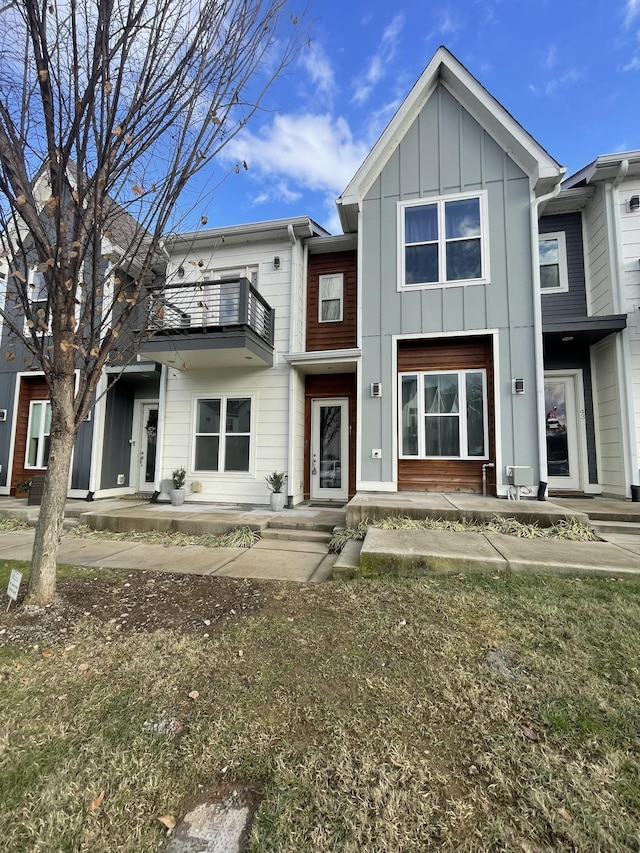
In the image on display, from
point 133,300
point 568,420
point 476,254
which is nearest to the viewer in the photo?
point 133,300

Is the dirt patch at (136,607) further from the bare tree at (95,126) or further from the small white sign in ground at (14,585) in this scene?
the bare tree at (95,126)

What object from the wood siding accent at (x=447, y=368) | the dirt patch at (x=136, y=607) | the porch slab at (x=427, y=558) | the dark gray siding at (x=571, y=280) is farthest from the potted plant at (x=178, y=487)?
the dark gray siding at (x=571, y=280)

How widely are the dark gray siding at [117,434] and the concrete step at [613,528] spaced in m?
9.63

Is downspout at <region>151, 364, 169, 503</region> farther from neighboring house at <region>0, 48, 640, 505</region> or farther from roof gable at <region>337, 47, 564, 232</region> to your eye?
roof gable at <region>337, 47, 564, 232</region>

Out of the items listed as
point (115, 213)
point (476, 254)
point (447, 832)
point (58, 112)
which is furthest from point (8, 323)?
point (476, 254)

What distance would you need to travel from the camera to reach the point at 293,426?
8.15 metres

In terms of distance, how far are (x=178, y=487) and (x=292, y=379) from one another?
3338mm

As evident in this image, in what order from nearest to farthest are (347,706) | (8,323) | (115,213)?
(347,706), (8,323), (115,213)

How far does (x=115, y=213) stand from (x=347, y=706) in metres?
4.23

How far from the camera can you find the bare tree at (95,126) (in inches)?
117

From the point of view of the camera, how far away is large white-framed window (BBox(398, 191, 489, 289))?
729cm

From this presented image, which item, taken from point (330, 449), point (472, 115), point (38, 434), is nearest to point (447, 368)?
point (330, 449)

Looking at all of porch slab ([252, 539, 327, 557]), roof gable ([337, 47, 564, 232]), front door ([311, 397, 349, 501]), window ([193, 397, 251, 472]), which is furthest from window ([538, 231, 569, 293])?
porch slab ([252, 539, 327, 557])

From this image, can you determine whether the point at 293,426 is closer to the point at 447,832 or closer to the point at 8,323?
the point at 8,323
